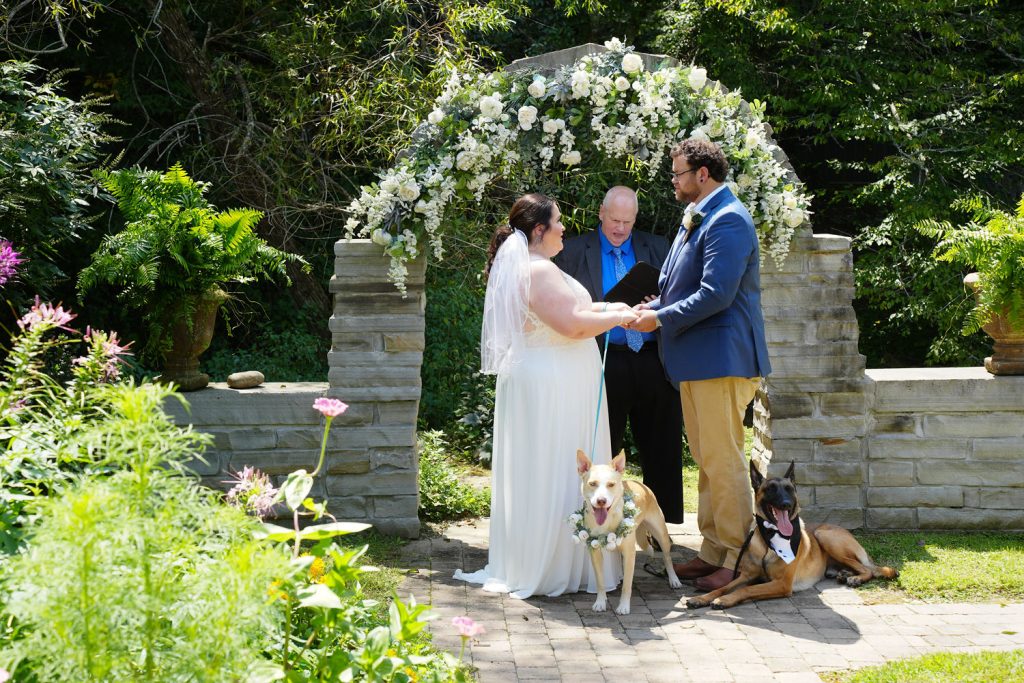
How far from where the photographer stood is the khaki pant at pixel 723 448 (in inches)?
201

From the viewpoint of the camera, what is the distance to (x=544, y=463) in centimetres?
508

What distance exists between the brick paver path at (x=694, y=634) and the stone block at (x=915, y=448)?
119 cm

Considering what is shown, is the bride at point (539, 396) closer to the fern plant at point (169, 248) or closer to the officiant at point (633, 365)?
the officiant at point (633, 365)

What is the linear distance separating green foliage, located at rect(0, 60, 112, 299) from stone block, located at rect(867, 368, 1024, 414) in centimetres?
471

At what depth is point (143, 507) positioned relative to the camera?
2.23 m

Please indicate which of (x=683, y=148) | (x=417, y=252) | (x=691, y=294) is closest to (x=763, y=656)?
(x=691, y=294)

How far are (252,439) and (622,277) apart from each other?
2.26m

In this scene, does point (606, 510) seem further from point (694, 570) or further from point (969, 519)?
point (969, 519)

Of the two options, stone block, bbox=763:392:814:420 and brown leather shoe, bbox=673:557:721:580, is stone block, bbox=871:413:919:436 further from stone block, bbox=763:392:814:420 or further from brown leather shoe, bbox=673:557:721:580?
brown leather shoe, bbox=673:557:721:580

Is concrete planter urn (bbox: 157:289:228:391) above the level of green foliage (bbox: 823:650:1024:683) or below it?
above

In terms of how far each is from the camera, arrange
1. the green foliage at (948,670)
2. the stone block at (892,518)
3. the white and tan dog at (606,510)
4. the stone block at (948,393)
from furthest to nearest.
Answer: the stone block at (892,518), the stone block at (948,393), the white and tan dog at (606,510), the green foliage at (948,670)

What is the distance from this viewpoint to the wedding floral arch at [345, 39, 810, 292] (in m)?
5.55

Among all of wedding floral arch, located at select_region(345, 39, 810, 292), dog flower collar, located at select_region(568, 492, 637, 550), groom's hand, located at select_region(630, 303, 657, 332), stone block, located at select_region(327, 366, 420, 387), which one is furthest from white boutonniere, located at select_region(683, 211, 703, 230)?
stone block, located at select_region(327, 366, 420, 387)

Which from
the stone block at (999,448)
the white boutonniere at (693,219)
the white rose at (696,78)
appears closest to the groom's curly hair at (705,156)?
the white boutonniere at (693,219)
